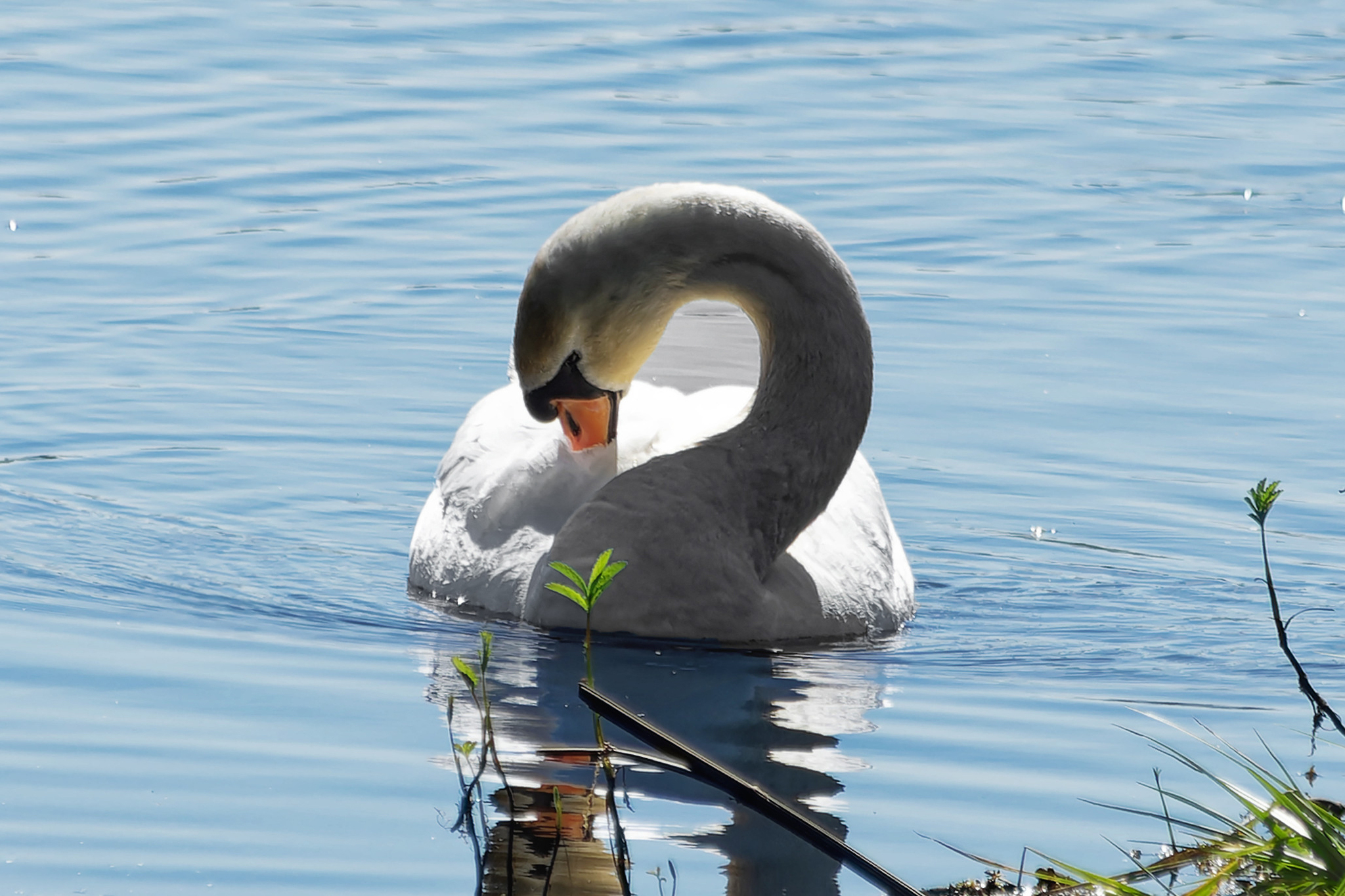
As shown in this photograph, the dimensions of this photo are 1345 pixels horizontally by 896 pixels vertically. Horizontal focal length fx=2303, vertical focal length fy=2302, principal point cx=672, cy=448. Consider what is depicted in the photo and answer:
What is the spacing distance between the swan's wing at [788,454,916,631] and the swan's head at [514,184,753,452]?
753mm

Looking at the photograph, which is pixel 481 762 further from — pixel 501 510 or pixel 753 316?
pixel 753 316

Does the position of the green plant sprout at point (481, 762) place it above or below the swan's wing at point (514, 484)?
below

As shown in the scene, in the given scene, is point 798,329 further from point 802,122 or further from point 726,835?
point 802,122

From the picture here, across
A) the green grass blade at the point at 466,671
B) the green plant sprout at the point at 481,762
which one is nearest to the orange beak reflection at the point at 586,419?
the green plant sprout at the point at 481,762

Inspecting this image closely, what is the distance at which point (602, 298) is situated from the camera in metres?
6.44

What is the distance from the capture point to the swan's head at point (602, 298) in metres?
6.41

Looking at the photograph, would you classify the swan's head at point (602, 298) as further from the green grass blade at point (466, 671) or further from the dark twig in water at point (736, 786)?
the dark twig in water at point (736, 786)

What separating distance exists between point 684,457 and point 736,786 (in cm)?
324

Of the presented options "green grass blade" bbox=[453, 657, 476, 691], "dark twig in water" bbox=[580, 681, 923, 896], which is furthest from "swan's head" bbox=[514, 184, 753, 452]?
"dark twig in water" bbox=[580, 681, 923, 896]

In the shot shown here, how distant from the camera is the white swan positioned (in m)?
6.33

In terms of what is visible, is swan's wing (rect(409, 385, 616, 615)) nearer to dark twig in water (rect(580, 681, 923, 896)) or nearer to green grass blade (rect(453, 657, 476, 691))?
green grass blade (rect(453, 657, 476, 691))

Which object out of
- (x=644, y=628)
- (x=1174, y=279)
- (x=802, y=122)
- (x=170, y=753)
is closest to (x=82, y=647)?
(x=170, y=753)

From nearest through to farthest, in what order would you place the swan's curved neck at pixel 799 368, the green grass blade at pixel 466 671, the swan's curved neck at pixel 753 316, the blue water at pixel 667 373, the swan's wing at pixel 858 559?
the green grass blade at pixel 466 671
the blue water at pixel 667 373
the swan's curved neck at pixel 753 316
the swan's curved neck at pixel 799 368
the swan's wing at pixel 858 559

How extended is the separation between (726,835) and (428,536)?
266cm
